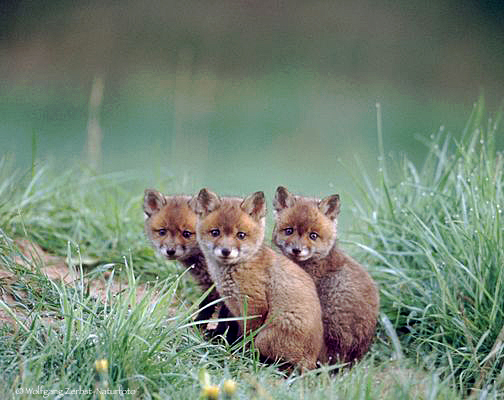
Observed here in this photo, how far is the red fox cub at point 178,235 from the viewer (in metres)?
5.31

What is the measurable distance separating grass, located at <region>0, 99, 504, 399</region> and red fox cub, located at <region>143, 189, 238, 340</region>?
19 centimetres

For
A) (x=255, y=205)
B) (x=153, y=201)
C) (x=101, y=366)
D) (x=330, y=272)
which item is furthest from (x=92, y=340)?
(x=330, y=272)

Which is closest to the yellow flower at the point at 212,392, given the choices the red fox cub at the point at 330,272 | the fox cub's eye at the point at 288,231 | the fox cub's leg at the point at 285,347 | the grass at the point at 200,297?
the grass at the point at 200,297

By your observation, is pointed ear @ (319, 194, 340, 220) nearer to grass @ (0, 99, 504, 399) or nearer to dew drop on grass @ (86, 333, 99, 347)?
grass @ (0, 99, 504, 399)

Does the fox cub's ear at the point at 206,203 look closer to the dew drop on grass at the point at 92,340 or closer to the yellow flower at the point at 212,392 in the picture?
the dew drop on grass at the point at 92,340

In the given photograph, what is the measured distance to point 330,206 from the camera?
5.42 metres

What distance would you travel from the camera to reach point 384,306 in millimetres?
5809

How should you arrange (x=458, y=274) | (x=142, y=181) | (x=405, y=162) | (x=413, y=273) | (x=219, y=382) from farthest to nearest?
(x=142, y=181)
(x=405, y=162)
(x=413, y=273)
(x=458, y=274)
(x=219, y=382)

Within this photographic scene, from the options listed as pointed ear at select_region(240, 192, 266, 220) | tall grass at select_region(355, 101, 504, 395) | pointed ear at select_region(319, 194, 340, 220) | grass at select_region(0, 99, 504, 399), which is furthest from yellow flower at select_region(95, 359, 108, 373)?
pointed ear at select_region(319, 194, 340, 220)

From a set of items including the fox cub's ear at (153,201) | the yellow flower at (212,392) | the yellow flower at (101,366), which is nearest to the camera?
the yellow flower at (212,392)

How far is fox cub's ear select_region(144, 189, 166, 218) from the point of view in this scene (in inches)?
217

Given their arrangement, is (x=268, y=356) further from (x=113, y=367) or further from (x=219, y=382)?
(x=113, y=367)

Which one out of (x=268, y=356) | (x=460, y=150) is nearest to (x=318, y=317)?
(x=268, y=356)

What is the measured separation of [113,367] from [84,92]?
32.5 feet
